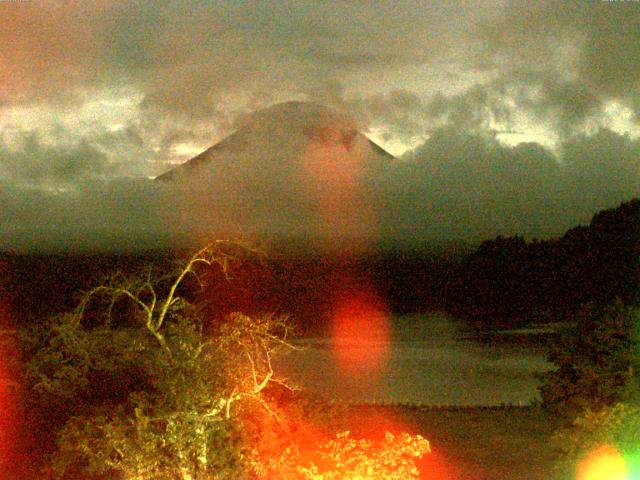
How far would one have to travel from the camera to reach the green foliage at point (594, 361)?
1048 centimetres

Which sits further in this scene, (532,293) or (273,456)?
(532,293)

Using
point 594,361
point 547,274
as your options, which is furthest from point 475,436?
point 547,274

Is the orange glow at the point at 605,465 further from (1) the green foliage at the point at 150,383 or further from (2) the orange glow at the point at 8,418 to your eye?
(2) the orange glow at the point at 8,418

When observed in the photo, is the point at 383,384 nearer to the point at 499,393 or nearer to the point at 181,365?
the point at 499,393

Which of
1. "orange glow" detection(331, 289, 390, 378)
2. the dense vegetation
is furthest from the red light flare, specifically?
"orange glow" detection(331, 289, 390, 378)

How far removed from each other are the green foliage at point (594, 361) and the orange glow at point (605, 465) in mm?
2281

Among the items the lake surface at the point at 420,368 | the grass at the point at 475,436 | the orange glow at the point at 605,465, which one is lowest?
the lake surface at the point at 420,368

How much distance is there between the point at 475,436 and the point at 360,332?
59.6 feet

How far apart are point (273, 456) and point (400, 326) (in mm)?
24702

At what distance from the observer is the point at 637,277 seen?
23.4m

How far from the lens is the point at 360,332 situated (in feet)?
96.7

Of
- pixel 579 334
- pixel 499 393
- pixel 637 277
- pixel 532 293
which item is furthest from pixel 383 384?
pixel 532 293

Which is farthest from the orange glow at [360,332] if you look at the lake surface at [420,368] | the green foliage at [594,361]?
the green foliage at [594,361]

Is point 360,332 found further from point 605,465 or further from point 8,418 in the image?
point 605,465
